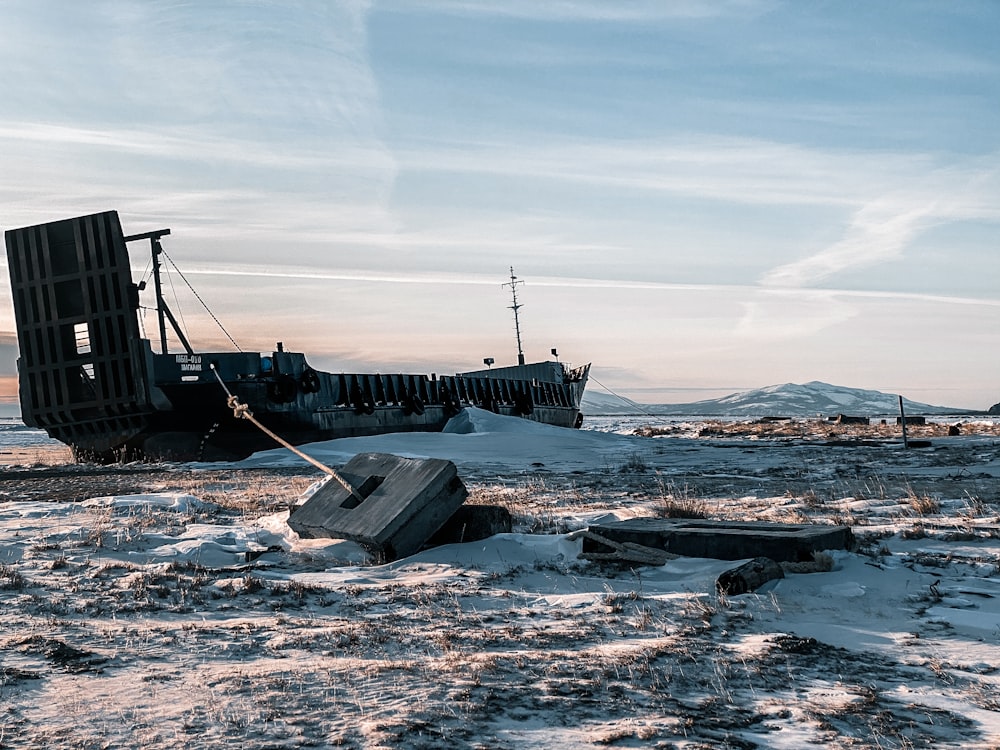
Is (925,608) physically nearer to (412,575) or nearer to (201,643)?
(412,575)

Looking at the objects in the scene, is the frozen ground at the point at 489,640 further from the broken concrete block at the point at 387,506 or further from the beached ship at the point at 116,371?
the beached ship at the point at 116,371

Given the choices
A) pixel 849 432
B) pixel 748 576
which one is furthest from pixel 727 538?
pixel 849 432

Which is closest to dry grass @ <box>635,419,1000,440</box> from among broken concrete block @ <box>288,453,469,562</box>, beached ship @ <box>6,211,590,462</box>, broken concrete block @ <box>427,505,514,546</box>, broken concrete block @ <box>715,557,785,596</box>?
beached ship @ <box>6,211,590,462</box>

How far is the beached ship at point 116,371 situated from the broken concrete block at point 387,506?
15.2m

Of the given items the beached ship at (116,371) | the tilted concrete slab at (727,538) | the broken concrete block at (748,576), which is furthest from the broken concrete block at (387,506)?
the beached ship at (116,371)

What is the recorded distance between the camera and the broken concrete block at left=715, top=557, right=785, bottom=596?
19.8 ft

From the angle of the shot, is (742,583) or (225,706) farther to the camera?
(742,583)

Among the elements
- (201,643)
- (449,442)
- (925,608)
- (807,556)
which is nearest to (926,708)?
(925,608)

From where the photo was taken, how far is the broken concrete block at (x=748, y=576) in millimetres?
6023

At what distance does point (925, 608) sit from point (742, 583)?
1.13m

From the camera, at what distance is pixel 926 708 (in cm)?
383

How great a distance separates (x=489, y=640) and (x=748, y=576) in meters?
2.06

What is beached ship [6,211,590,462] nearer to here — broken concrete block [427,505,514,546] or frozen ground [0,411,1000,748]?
frozen ground [0,411,1000,748]

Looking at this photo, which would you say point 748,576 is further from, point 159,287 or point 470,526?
point 159,287
